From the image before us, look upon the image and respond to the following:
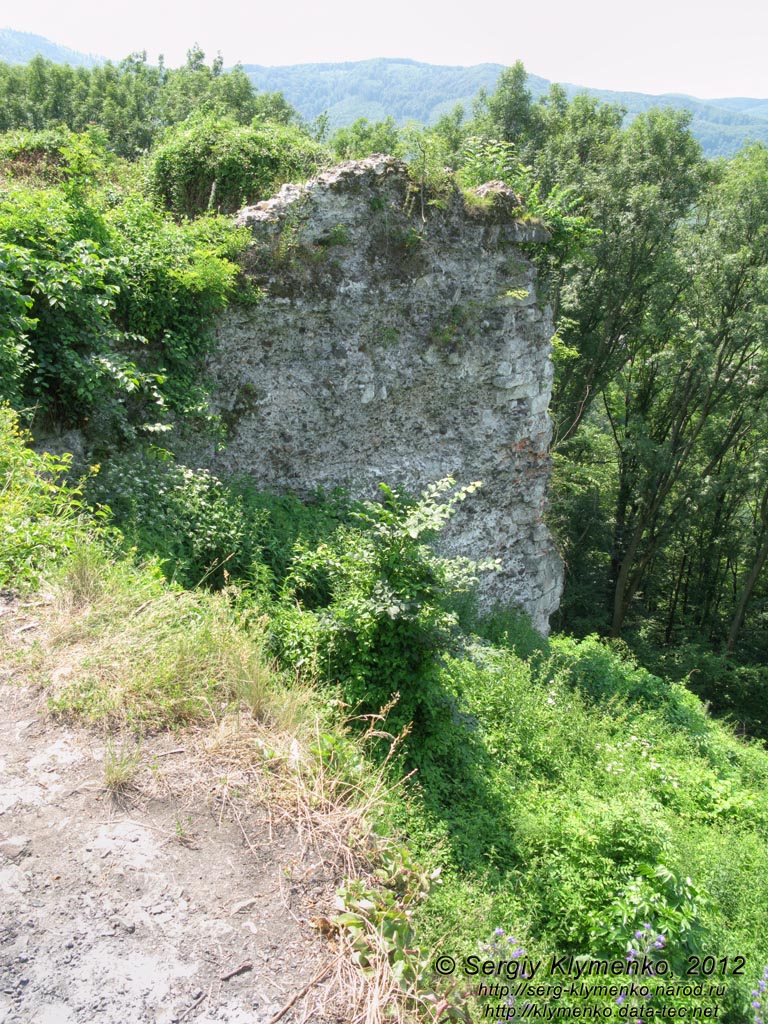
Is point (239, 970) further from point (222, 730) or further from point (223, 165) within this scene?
point (223, 165)

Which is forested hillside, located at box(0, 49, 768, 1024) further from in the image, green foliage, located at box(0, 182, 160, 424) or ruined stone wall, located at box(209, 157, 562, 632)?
ruined stone wall, located at box(209, 157, 562, 632)

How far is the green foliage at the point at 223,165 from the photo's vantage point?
862 cm

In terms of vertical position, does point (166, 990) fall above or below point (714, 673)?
above

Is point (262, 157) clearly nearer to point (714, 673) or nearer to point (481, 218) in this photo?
point (481, 218)

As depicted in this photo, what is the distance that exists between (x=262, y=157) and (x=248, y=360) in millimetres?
3075

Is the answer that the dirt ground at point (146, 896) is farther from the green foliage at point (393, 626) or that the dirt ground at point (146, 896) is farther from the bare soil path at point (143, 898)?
the green foliage at point (393, 626)

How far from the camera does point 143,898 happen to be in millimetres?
2625

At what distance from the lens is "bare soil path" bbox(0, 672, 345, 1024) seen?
2.32m

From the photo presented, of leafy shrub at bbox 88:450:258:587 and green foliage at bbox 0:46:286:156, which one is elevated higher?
green foliage at bbox 0:46:286:156

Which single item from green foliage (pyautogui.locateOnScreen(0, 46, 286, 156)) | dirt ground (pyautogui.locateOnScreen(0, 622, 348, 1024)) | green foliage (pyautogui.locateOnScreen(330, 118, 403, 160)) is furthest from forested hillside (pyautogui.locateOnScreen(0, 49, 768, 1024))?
green foliage (pyautogui.locateOnScreen(0, 46, 286, 156))

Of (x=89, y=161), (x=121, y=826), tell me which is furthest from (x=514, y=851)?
(x=89, y=161)

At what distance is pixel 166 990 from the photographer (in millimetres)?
2350

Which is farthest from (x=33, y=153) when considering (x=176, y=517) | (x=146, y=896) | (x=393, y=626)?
(x=146, y=896)

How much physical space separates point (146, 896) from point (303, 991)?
0.72 meters
